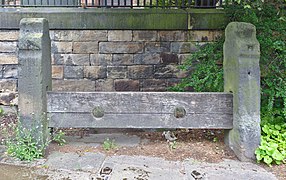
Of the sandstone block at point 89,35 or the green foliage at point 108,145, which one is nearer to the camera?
the green foliage at point 108,145

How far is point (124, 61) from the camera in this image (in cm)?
571

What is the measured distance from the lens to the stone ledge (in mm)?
5547

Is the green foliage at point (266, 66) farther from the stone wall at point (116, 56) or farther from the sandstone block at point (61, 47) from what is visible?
the sandstone block at point (61, 47)

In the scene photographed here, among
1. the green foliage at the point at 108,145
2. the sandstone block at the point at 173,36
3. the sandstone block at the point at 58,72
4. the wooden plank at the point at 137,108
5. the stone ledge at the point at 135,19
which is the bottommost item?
the green foliage at the point at 108,145

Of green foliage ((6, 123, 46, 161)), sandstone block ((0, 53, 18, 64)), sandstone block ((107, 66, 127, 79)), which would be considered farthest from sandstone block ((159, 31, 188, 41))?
green foliage ((6, 123, 46, 161))

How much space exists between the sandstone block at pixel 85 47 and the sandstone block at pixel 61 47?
84mm

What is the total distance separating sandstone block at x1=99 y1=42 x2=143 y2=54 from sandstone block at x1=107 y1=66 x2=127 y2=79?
0.26m

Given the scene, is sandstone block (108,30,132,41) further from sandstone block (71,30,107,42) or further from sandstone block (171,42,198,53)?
sandstone block (171,42,198,53)

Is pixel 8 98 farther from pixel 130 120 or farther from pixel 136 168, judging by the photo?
pixel 136 168

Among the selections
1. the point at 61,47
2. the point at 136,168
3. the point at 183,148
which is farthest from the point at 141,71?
the point at 136,168

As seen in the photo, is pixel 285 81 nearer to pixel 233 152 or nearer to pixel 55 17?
pixel 233 152

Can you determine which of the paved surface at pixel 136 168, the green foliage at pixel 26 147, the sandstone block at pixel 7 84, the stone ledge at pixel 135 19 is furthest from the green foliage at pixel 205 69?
the sandstone block at pixel 7 84

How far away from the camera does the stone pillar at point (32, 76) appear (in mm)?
3885

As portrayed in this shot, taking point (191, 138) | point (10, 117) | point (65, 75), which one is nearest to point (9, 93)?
point (10, 117)
